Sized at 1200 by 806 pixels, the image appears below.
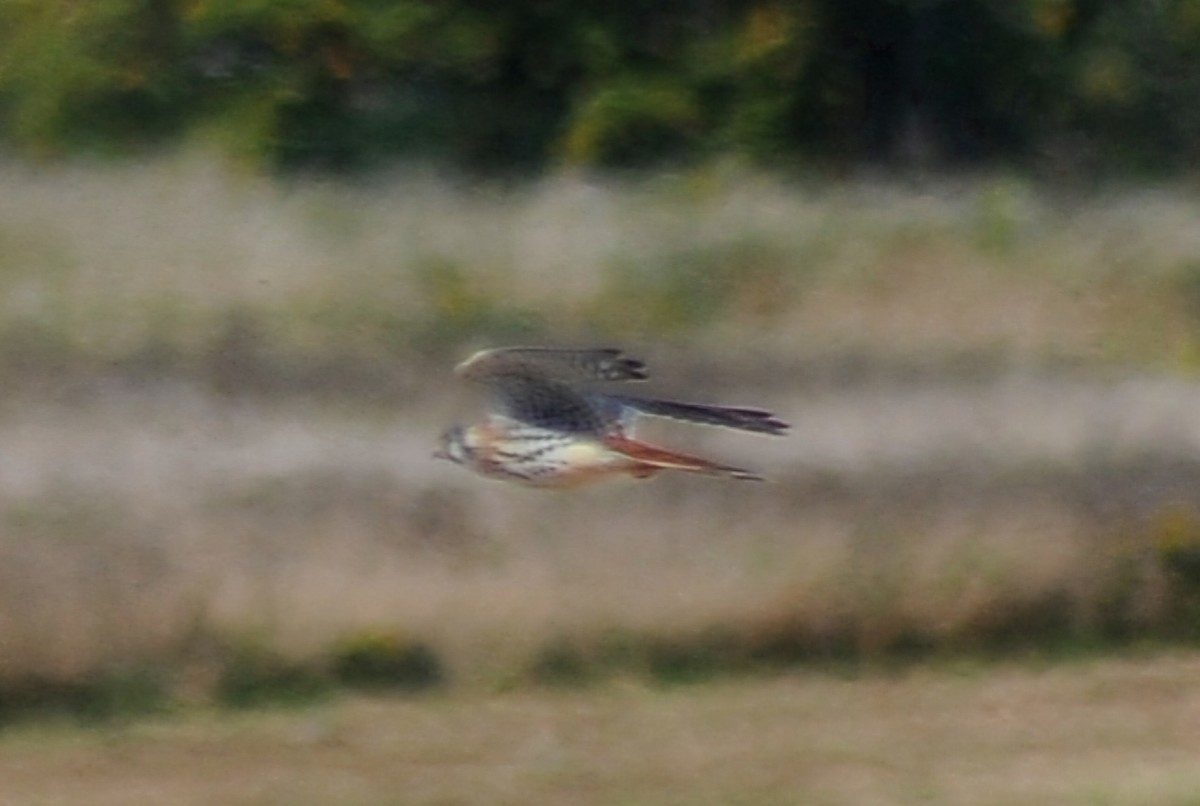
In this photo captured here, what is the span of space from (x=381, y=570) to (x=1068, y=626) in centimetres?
198

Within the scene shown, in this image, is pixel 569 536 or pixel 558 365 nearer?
pixel 558 365

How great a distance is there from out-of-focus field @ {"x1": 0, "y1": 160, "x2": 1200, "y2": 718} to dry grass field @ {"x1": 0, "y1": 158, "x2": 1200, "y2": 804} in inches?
0.5

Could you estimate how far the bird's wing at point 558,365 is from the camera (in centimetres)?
380

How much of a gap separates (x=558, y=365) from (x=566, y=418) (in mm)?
124

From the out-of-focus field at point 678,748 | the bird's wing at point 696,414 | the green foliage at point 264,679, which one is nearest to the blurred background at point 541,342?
the green foliage at point 264,679

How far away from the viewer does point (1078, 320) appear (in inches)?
269

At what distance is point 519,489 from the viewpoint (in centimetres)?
537

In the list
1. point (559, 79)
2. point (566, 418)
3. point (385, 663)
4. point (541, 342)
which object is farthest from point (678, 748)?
point (559, 79)

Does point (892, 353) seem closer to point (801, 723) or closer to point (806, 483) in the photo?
point (806, 483)

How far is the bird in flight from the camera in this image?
3.85 m

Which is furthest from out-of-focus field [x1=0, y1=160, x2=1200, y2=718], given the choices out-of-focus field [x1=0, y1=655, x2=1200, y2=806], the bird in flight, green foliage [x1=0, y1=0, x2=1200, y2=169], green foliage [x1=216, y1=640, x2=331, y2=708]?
green foliage [x1=0, y1=0, x2=1200, y2=169]

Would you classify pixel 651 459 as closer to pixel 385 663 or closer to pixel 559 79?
pixel 385 663

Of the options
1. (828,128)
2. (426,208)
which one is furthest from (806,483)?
(828,128)

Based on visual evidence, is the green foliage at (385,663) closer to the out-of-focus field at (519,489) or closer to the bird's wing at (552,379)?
the out-of-focus field at (519,489)
